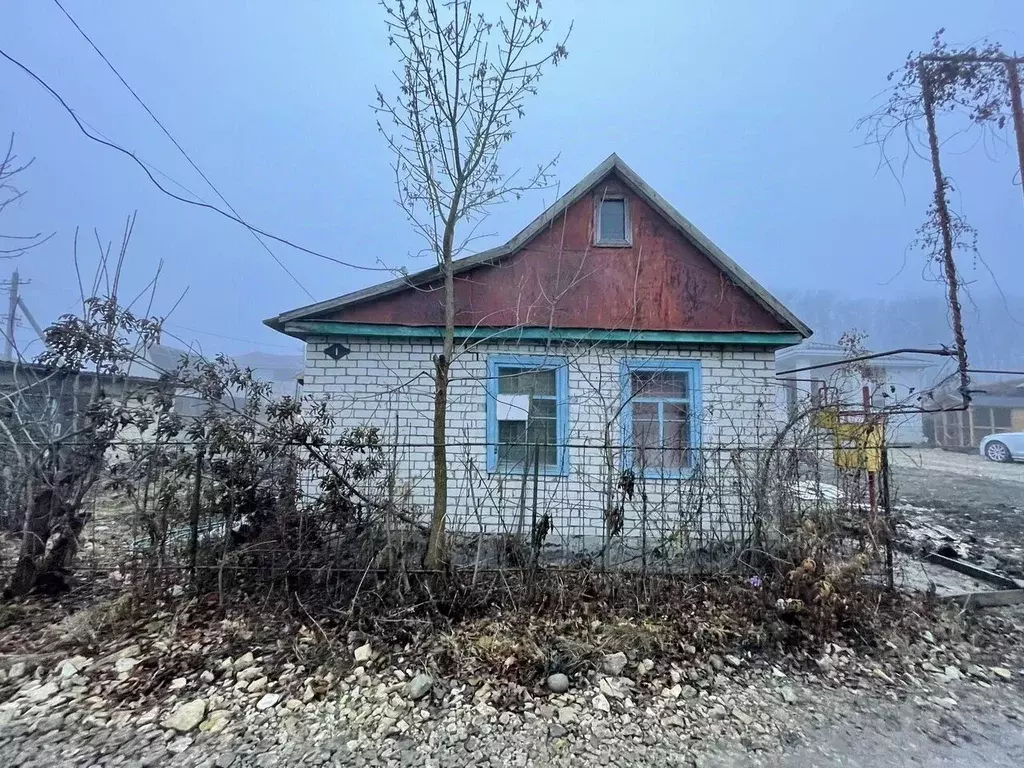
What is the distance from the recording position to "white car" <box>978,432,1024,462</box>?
17.6 m

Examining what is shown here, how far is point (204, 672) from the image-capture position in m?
3.36

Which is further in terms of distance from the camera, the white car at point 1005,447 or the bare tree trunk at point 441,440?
the white car at point 1005,447

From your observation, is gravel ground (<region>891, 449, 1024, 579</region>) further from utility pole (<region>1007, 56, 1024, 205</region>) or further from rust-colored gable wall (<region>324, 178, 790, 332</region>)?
utility pole (<region>1007, 56, 1024, 205</region>)

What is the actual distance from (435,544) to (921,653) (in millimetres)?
3714

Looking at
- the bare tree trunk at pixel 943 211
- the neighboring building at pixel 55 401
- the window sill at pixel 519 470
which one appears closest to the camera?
the neighboring building at pixel 55 401

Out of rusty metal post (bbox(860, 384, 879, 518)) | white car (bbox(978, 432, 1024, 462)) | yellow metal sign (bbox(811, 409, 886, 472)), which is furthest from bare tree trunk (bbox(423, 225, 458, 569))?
white car (bbox(978, 432, 1024, 462))

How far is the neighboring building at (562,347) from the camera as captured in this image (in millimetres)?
6273

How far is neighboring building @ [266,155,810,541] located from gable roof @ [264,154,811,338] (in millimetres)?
20

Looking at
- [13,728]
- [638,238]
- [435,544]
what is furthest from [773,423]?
[13,728]

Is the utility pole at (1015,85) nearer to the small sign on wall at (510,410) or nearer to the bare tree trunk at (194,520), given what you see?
the small sign on wall at (510,410)

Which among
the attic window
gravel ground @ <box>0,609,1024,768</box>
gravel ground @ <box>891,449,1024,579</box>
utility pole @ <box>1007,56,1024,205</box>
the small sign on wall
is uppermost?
utility pole @ <box>1007,56,1024,205</box>

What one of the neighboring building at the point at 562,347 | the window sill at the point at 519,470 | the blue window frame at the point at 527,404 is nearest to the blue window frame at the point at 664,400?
the neighboring building at the point at 562,347

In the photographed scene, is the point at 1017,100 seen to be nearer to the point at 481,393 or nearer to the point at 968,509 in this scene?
the point at 968,509

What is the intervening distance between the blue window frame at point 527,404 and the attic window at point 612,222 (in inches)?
73.7
